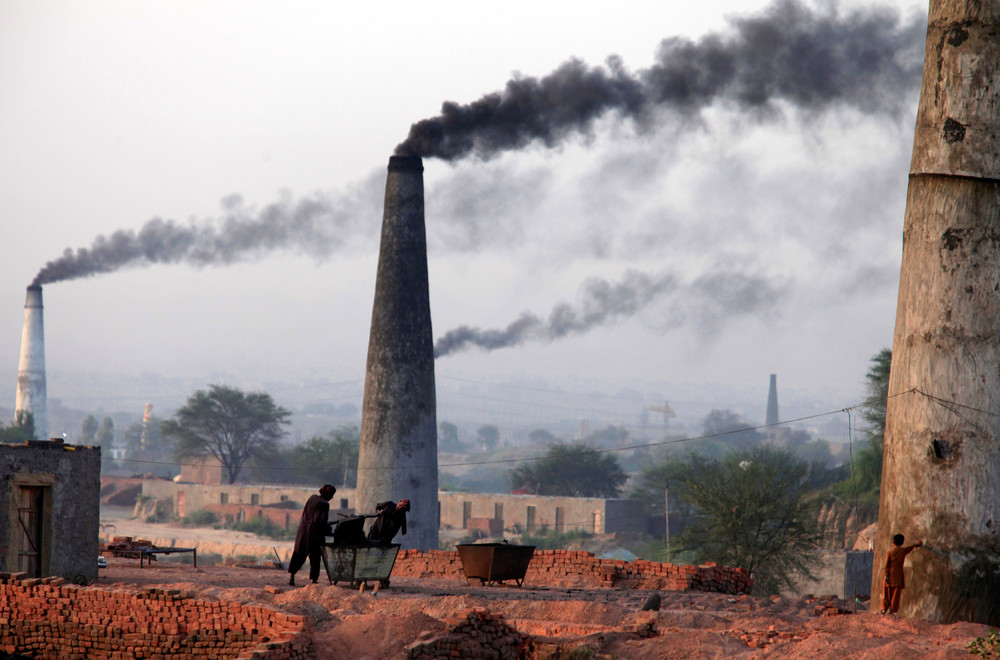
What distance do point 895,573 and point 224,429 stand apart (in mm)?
69533

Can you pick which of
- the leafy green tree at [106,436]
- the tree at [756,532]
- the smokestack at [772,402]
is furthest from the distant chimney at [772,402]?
the tree at [756,532]

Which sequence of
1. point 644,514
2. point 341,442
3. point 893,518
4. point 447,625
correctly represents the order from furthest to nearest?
point 341,442
point 644,514
point 893,518
point 447,625

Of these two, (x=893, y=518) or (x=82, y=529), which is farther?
(x=82, y=529)

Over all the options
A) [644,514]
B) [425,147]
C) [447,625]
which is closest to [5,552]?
[447,625]

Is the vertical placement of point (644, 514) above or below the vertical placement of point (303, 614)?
below

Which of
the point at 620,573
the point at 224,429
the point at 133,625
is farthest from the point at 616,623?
the point at 224,429

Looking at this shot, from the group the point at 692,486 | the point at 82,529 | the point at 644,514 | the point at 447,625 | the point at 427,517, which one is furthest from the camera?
the point at 644,514

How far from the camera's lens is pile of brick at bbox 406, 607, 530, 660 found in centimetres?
871

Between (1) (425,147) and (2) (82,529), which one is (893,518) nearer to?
(2) (82,529)

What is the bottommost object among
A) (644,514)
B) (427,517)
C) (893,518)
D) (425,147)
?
(644,514)

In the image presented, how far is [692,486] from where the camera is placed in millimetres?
29391

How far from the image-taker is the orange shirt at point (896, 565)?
10.8 metres

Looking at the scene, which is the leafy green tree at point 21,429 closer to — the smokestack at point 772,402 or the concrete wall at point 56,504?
the concrete wall at point 56,504

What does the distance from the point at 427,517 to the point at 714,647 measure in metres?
14.3
